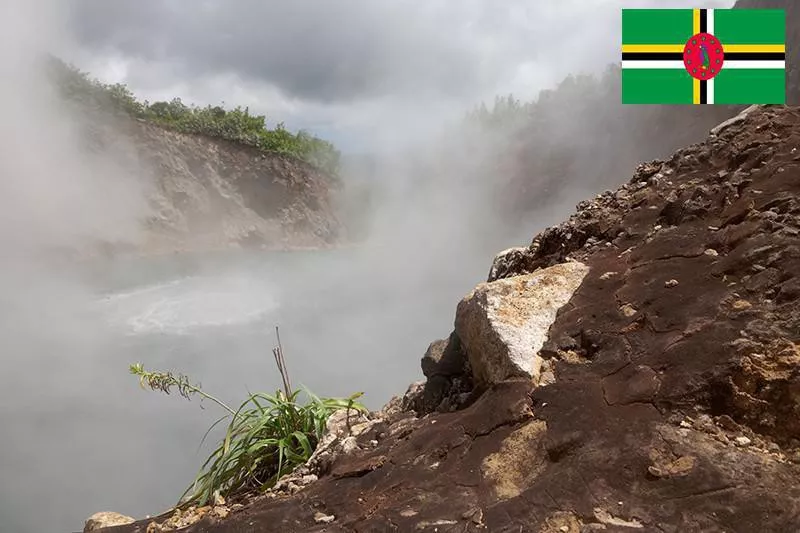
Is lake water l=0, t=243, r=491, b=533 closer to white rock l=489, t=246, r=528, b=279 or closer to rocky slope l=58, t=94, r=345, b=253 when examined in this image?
rocky slope l=58, t=94, r=345, b=253

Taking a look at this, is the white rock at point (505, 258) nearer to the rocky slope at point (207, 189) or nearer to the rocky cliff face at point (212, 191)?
the rocky slope at point (207, 189)

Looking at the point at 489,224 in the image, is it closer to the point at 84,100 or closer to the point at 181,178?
the point at 181,178

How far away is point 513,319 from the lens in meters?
2.45

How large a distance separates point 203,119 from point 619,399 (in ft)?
87.0

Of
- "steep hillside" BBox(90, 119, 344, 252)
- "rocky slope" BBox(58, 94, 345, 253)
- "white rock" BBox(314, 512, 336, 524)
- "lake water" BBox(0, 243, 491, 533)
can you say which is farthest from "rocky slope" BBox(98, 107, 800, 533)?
"steep hillside" BBox(90, 119, 344, 252)

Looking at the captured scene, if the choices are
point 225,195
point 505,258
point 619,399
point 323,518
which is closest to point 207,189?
point 225,195

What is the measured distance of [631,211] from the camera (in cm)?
318

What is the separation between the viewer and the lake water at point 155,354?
24.3 feet

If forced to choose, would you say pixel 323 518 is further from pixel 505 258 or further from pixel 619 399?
pixel 505 258

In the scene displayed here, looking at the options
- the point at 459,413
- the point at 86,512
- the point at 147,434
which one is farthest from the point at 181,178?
the point at 459,413

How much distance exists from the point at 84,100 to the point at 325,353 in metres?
16.4

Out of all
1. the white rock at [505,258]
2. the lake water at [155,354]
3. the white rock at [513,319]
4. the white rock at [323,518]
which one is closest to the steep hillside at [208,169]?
the lake water at [155,354]

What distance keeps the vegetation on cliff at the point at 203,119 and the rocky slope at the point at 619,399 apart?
23.2 m

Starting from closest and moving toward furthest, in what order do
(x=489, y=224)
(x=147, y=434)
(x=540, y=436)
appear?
(x=540, y=436) < (x=147, y=434) < (x=489, y=224)
